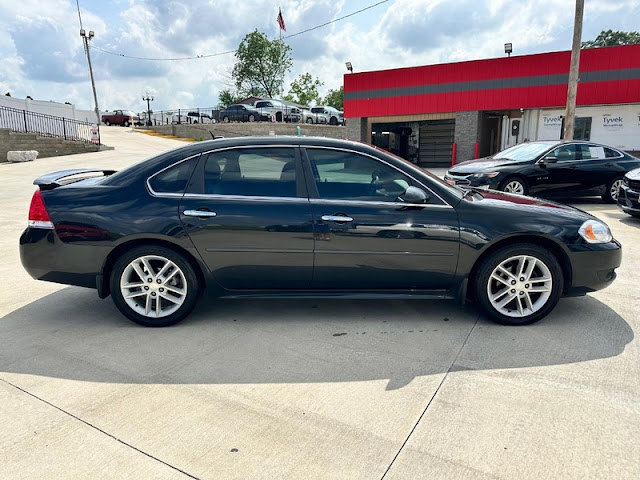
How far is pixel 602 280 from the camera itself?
4000 mm

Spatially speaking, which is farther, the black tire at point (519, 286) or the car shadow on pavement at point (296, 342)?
the black tire at point (519, 286)

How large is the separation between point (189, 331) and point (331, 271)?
1.27 metres

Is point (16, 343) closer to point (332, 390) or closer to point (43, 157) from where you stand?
point (332, 390)

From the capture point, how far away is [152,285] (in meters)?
3.93

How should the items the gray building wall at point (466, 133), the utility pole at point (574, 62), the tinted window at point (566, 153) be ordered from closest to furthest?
1. the tinted window at point (566, 153)
2. the utility pole at point (574, 62)
3. the gray building wall at point (466, 133)

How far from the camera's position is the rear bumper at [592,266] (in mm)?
3932

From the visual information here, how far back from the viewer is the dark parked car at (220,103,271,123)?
35969 millimetres

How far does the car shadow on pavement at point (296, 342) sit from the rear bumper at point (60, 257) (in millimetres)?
449

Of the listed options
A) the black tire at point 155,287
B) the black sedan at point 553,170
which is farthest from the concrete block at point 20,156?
the black tire at point 155,287

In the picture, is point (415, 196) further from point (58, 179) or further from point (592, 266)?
point (58, 179)

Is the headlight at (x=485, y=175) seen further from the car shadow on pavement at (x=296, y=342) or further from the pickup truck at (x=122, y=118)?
the pickup truck at (x=122, y=118)

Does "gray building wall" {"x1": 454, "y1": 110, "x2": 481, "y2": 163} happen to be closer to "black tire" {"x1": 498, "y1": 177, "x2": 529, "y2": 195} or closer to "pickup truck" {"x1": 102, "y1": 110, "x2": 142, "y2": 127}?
"black tire" {"x1": 498, "y1": 177, "x2": 529, "y2": 195}

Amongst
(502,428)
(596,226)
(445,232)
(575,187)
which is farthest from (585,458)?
(575,187)

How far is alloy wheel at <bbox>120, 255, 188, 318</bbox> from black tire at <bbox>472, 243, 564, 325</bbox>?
2.47m
